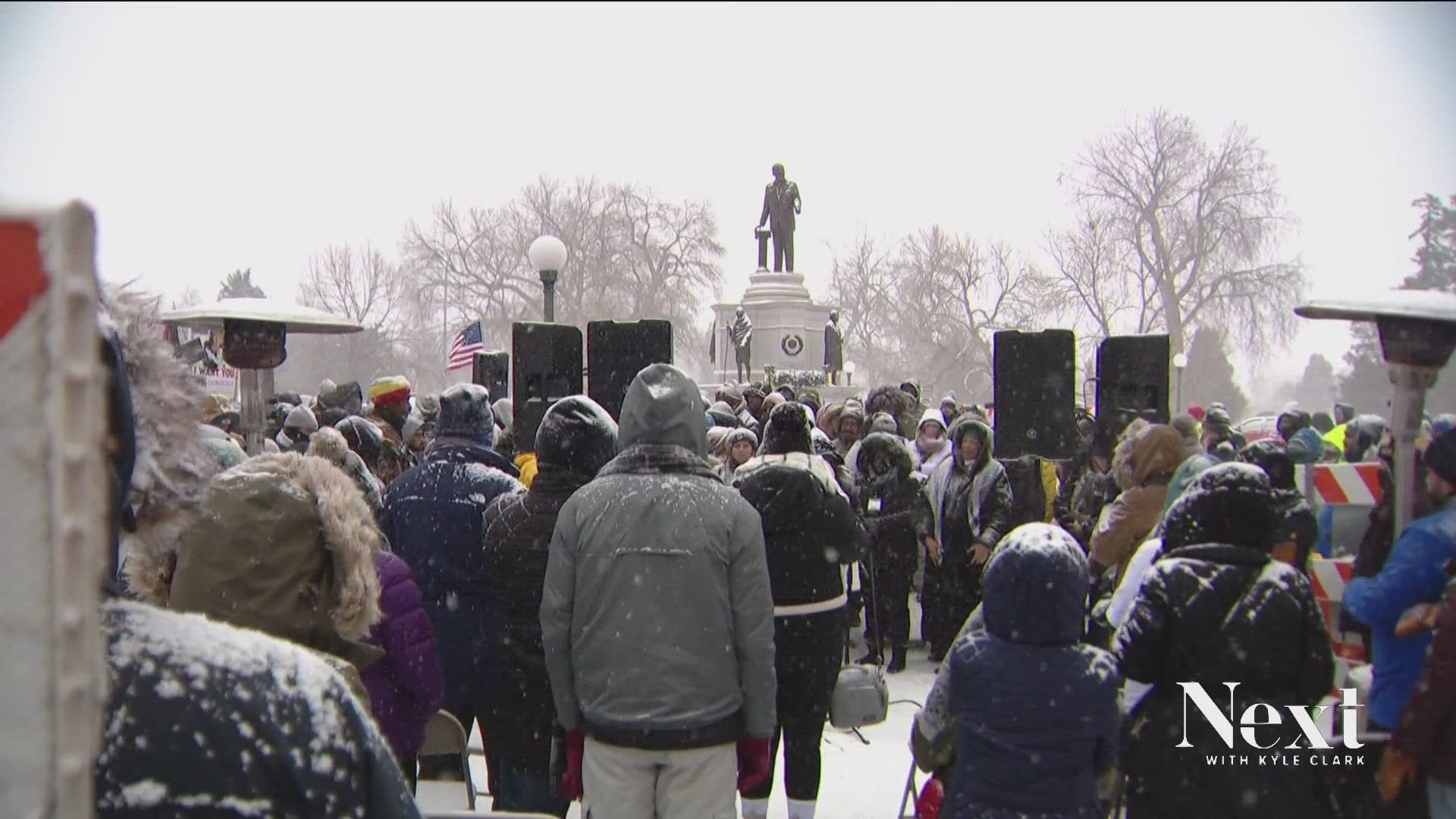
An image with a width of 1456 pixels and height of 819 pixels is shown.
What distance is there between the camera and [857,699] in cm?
495

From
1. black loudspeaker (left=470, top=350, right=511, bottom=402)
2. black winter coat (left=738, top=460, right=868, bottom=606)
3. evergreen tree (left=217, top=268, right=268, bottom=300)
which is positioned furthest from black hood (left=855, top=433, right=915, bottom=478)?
evergreen tree (left=217, top=268, right=268, bottom=300)

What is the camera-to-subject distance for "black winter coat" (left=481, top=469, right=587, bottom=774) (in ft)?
14.7

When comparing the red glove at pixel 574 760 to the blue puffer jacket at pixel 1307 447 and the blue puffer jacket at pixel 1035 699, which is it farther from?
the blue puffer jacket at pixel 1307 447

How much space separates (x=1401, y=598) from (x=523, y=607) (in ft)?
10.2

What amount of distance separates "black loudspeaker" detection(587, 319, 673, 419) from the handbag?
3081 millimetres

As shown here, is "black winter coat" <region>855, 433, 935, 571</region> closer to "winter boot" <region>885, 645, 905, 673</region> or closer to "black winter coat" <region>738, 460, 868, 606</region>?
"winter boot" <region>885, 645, 905, 673</region>

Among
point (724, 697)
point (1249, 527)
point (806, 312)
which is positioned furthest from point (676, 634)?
point (806, 312)

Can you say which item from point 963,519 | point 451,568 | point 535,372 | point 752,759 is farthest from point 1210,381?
point 752,759

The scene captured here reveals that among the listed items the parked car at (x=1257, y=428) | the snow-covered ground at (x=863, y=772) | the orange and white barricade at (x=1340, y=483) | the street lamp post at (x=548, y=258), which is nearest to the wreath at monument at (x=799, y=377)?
the parked car at (x=1257, y=428)

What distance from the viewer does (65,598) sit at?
928mm

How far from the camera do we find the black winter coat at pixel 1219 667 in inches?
134

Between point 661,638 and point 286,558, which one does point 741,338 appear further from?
point 286,558

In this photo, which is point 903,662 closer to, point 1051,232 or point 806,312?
point 806,312

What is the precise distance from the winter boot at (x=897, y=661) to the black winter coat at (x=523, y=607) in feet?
15.1
